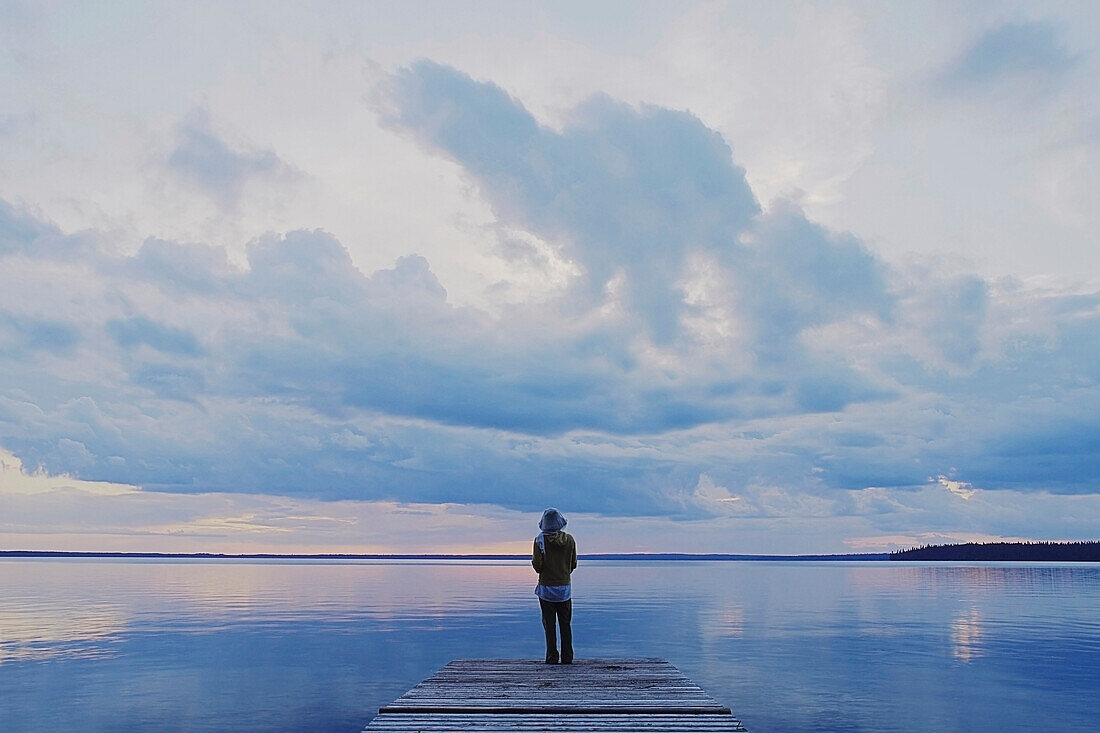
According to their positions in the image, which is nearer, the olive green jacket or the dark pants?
the olive green jacket

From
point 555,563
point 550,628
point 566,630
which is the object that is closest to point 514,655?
point 550,628

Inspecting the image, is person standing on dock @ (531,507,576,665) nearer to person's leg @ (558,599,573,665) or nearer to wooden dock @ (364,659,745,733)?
person's leg @ (558,599,573,665)

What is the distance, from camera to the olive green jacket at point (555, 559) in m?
16.8

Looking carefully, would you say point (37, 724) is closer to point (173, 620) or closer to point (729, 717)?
point (729, 717)

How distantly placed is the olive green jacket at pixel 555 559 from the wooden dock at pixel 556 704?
5.64 ft

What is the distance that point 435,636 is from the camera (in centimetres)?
3953

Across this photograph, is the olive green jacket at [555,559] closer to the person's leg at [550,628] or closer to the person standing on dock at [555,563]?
the person standing on dock at [555,563]

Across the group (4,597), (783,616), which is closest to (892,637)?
(783,616)

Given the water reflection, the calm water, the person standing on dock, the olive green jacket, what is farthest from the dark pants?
the water reflection

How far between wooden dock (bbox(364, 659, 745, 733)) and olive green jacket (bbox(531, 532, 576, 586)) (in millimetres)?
1718

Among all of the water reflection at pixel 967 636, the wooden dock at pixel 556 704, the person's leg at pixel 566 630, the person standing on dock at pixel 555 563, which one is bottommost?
the water reflection at pixel 967 636

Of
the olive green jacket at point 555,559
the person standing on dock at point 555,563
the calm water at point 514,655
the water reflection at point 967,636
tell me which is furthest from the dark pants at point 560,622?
the water reflection at point 967,636

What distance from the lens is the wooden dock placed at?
12.1 metres

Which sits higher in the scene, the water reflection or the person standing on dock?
the person standing on dock
